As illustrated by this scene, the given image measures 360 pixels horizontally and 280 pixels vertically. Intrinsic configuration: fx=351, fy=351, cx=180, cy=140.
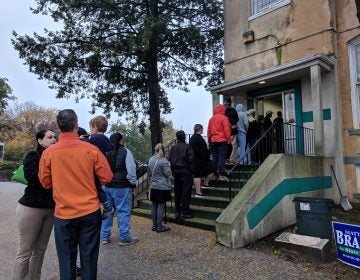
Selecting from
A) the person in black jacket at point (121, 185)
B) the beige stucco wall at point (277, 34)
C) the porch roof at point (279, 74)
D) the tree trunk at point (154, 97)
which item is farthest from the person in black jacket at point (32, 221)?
the tree trunk at point (154, 97)

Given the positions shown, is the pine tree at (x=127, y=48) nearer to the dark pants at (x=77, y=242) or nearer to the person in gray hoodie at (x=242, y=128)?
the person in gray hoodie at (x=242, y=128)

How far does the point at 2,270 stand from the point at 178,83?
12.4 metres

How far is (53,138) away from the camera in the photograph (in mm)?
3963

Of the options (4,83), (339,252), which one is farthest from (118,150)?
(4,83)

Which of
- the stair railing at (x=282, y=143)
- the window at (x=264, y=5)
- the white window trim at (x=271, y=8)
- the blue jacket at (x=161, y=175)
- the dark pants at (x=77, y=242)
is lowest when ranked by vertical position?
the dark pants at (x=77, y=242)

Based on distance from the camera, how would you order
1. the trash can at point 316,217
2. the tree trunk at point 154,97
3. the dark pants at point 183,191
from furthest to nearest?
the tree trunk at point 154,97, the dark pants at point 183,191, the trash can at point 316,217

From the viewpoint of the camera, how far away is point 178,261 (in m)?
5.34

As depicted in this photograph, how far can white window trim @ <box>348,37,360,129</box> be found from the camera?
8992mm

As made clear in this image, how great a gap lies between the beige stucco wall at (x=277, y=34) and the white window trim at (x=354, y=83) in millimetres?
500

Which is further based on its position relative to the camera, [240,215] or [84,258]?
[240,215]

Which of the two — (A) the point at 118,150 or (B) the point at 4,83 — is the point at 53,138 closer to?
(A) the point at 118,150

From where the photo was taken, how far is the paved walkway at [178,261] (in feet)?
15.8

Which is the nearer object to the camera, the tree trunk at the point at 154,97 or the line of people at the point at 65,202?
the line of people at the point at 65,202

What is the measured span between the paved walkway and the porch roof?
4871 mm
